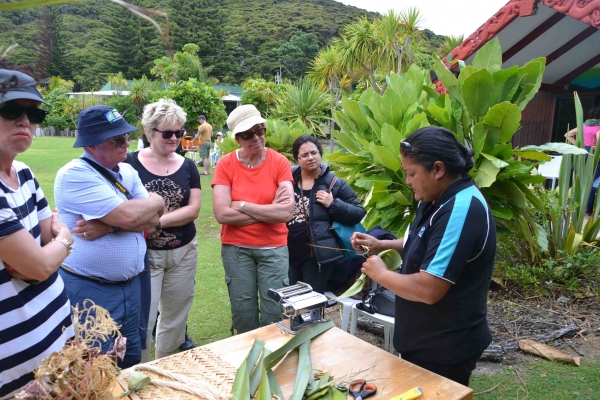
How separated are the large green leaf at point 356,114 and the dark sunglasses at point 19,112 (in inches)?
104

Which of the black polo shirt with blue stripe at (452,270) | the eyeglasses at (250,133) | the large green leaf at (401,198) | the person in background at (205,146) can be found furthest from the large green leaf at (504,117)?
the person in background at (205,146)

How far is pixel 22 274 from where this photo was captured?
185 cm

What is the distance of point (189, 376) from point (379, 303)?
2.03 m

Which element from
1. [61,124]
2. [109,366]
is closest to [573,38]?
[109,366]

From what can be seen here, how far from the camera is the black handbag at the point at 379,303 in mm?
3637

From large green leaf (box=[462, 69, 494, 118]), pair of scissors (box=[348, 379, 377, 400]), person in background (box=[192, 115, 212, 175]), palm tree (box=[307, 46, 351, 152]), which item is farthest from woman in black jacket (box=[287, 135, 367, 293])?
palm tree (box=[307, 46, 351, 152])

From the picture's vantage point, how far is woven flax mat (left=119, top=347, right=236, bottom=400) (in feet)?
6.02

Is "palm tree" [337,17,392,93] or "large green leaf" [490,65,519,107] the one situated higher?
"palm tree" [337,17,392,93]

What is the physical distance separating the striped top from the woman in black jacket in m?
2.21

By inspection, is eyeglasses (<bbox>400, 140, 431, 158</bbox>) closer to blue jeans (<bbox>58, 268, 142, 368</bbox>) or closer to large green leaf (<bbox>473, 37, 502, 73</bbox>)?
blue jeans (<bbox>58, 268, 142, 368</bbox>)

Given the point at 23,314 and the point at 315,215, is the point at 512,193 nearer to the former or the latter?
the point at 315,215

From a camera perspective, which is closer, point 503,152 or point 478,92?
point 478,92

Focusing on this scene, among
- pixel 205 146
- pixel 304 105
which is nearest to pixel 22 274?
pixel 304 105

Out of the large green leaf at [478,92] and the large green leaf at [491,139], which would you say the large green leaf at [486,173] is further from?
the large green leaf at [478,92]
